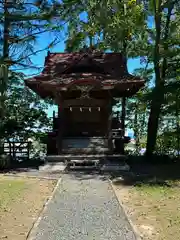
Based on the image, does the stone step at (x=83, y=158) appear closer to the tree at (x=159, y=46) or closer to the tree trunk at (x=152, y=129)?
the tree at (x=159, y=46)

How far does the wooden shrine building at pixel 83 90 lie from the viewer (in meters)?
16.4

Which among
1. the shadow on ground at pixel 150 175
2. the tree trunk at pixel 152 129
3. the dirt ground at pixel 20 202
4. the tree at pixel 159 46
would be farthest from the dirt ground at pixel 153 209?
the tree trunk at pixel 152 129

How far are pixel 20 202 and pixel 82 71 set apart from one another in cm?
1064

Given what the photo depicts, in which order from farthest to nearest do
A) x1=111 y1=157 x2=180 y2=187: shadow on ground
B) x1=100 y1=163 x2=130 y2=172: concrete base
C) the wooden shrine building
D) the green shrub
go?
1. the wooden shrine building
2. the green shrub
3. x1=100 y1=163 x2=130 y2=172: concrete base
4. x1=111 y1=157 x2=180 y2=187: shadow on ground

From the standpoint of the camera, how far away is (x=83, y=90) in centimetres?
1667

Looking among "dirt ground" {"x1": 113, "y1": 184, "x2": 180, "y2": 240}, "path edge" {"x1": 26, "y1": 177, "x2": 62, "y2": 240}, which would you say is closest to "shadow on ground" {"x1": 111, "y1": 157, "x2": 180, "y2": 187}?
"dirt ground" {"x1": 113, "y1": 184, "x2": 180, "y2": 240}

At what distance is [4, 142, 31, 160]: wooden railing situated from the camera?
66.3ft

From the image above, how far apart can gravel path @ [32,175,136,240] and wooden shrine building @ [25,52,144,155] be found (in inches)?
246

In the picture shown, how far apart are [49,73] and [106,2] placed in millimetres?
7559

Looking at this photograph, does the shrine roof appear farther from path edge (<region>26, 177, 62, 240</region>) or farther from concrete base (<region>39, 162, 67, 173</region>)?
path edge (<region>26, 177, 62, 240</region>)

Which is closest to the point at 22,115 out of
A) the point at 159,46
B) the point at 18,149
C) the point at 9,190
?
the point at 18,149

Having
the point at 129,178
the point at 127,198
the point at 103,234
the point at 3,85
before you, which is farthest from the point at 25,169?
the point at 103,234

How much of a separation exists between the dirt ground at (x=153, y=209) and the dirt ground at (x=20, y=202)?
192 centimetres

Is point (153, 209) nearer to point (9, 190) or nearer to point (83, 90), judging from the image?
point (9, 190)
